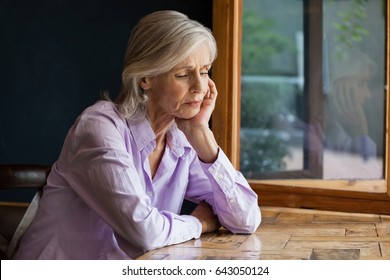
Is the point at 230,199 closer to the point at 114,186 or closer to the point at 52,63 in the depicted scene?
the point at 114,186

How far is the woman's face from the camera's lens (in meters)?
2.28

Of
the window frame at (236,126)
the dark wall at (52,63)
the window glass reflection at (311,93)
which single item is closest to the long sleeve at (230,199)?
the window frame at (236,126)

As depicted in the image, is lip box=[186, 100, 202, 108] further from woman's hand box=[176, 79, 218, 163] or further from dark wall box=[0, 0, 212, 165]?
dark wall box=[0, 0, 212, 165]

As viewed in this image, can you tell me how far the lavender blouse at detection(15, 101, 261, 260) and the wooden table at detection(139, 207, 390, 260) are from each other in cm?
7

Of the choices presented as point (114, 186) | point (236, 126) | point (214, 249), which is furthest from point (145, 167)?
point (236, 126)

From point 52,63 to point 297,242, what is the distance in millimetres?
1675

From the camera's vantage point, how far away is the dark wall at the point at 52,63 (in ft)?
11.2

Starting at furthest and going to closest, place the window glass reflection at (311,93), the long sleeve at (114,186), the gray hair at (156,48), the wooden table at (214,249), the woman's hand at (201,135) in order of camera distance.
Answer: the window glass reflection at (311,93), the woman's hand at (201,135), the gray hair at (156,48), the long sleeve at (114,186), the wooden table at (214,249)

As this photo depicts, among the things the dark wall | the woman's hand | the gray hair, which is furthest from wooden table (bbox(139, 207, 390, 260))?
the dark wall

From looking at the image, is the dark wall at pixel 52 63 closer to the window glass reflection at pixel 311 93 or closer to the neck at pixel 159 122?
the window glass reflection at pixel 311 93

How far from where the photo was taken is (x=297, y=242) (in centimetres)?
220

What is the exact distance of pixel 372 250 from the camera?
2.11 metres

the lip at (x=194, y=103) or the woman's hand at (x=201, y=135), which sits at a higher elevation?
the lip at (x=194, y=103)

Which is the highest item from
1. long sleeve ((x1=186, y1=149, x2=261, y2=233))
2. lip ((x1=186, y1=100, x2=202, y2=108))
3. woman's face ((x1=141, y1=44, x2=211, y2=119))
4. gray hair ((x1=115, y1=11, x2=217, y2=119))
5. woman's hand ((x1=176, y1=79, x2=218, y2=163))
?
gray hair ((x1=115, y1=11, x2=217, y2=119))
